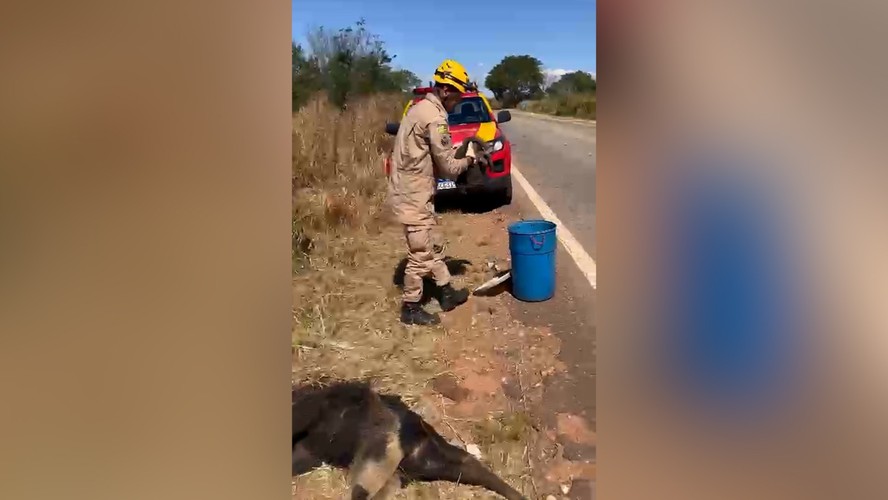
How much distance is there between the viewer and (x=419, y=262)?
416 cm

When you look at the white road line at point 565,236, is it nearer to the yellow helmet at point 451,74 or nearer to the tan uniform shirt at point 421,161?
the tan uniform shirt at point 421,161

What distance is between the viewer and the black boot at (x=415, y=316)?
415 cm

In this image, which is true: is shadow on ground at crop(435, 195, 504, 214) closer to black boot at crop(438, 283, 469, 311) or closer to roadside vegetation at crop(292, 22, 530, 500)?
roadside vegetation at crop(292, 22, 530, 500)

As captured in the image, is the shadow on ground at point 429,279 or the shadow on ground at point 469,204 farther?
the shadow on ground at point 469,204

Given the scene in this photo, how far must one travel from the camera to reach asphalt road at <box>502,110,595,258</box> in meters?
5.06

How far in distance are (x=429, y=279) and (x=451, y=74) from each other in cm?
141

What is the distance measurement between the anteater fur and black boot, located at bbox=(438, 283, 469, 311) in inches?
60.2

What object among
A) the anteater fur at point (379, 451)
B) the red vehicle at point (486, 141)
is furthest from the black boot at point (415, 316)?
the red vehicle at point (486, 141)

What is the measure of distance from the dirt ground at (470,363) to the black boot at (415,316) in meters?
0.07
